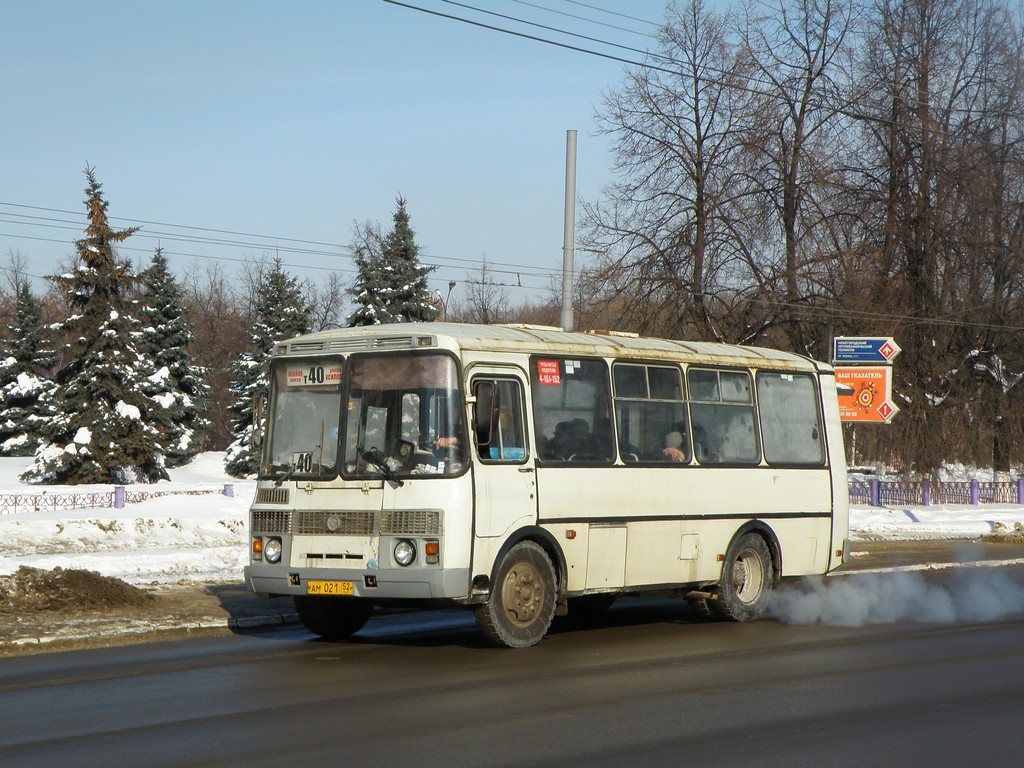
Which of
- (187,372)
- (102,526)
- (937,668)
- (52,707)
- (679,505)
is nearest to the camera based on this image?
(52,707)

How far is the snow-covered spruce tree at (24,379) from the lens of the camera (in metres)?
68.3

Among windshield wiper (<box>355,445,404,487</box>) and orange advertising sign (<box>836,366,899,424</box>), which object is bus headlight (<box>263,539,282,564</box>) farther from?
orange advertising sign (<box>836,366,899,424</box>)

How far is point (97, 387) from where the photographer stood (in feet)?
167

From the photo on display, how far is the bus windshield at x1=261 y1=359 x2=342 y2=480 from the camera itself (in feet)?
39.1

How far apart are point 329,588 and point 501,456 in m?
1.90

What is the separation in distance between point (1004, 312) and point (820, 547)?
33.8m

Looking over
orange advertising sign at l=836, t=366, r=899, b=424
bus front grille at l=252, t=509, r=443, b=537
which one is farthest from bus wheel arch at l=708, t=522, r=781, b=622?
orange advertising sign at l=836, t=366, r=899, b=424

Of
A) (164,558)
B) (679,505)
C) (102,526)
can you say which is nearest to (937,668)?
(679,505)

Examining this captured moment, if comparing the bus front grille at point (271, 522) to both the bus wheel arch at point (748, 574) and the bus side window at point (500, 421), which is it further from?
the bus wheel arch at point (748, 574)

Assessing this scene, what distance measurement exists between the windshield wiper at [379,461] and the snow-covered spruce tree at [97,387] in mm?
41428

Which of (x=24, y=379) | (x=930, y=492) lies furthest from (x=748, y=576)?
(x=24, y=379)

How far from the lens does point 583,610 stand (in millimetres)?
15344

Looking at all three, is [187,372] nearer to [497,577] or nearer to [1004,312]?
[1004,312]

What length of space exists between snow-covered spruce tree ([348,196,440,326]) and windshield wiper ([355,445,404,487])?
4435cm
